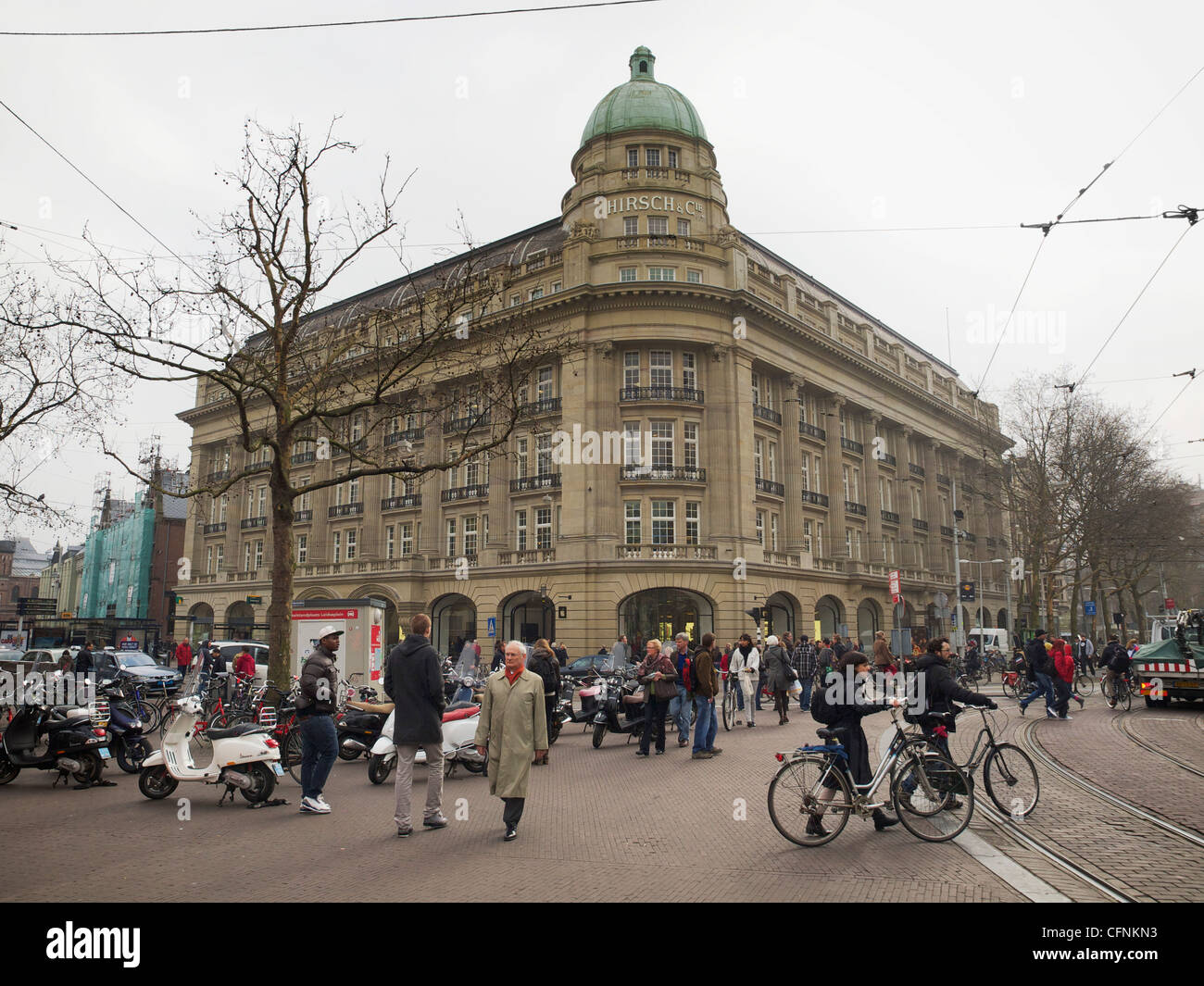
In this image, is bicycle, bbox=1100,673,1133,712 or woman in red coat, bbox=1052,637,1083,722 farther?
bicycle, bbox=1100,673,1133,712

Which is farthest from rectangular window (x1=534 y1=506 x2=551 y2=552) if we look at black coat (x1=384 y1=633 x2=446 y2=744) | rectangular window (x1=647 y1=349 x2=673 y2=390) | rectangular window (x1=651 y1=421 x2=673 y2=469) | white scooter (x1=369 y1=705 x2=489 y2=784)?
black coat (x1=384 y1=633 x2=446 y2=744)

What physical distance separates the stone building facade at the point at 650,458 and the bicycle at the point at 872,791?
1185 inches

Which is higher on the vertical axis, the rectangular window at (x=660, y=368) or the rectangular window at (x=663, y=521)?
the rectangular window at (x=660, y=368)

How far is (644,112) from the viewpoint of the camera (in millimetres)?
43125

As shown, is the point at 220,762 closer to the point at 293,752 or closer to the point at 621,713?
the point at 293,752

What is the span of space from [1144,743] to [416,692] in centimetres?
1279

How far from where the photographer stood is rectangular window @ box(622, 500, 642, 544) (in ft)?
129

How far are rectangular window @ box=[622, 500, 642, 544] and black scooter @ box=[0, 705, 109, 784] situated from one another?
95.4 feet

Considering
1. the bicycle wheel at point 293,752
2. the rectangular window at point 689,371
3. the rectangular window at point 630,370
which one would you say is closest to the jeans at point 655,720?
the bicycle wheel at point 293,752

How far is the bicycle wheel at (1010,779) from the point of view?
8352mm

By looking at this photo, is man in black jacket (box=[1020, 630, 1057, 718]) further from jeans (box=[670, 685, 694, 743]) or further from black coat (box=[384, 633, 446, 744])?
black coat (box=[384, 633, 446, 744])

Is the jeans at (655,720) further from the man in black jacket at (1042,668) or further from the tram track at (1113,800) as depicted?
the man in black jacket at (1042,668)
